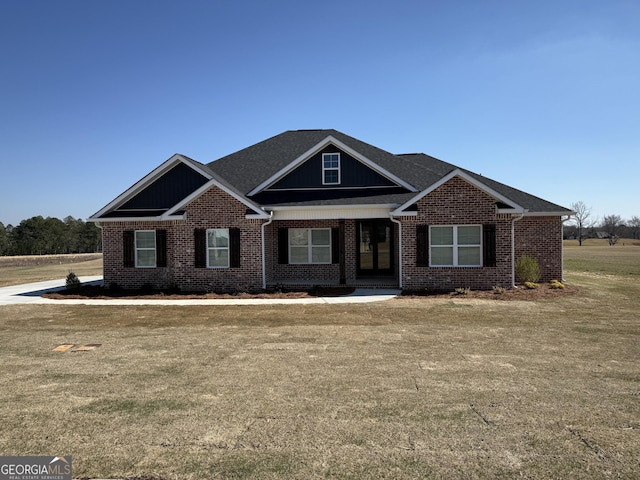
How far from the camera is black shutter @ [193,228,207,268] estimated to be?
1675 cm

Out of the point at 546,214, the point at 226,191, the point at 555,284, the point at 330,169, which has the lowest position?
the point at 555,284

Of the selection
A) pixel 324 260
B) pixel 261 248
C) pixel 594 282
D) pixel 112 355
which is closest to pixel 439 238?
pixel 324 260

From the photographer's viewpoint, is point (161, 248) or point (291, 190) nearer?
point (161, 248)

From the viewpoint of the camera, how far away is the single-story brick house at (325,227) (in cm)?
1583

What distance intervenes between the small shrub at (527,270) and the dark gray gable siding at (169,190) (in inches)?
523

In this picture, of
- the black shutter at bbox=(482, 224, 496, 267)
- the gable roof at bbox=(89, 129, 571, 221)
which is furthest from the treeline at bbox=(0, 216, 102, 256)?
the black shutter at bbox=(482, 224, 496, 267)

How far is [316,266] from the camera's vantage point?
61.7ft

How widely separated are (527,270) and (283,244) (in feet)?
32.3

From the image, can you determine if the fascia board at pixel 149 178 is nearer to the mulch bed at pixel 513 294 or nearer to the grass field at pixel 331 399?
the grass field at pixel 331 399

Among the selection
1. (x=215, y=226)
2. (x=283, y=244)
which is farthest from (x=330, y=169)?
(x=215, y=226)

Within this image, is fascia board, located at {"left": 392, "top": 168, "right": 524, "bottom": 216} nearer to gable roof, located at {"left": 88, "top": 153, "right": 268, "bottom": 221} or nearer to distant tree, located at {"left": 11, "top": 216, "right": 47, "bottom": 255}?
gable roof, located at {"left": 88, "top": 153, "right": 268, "bottom": 221}

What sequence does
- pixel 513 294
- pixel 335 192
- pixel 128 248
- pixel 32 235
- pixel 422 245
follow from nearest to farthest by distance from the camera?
pixel 513 294
pixel 422 245
pixel 128 248
pixel 335 192
pixel 32 235

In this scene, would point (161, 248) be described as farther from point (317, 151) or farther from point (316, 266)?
point (317, 151)

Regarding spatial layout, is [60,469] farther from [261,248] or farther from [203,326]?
[261,248]
